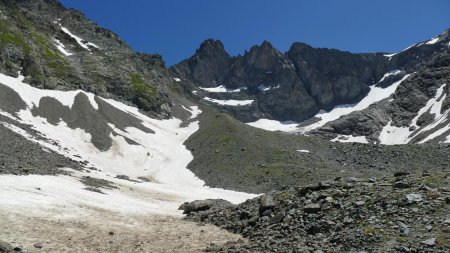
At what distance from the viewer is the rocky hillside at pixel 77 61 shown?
A: 386 feet

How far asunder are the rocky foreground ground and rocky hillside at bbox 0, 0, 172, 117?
95.5m

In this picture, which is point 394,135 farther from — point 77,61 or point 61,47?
point 61,47

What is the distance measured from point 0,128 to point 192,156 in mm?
38923

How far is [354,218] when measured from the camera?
2277 centimetres

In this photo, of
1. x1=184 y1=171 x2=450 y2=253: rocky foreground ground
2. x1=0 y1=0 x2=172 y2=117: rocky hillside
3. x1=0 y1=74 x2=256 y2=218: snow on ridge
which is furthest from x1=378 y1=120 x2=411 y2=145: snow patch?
x1=184 y1=171 x2=450 y2=253: rocky foreground ground

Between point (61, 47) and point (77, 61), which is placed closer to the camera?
point (77, 61)

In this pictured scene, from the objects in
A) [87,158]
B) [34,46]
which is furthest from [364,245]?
[34,46]

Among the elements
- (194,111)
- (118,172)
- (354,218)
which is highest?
(194,111)

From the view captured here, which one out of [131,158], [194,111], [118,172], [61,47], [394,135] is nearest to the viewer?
[118,172]

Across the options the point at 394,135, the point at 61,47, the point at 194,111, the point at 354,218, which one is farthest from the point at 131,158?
the point at 394,135

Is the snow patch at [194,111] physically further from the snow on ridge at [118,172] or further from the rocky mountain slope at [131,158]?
the rocky mountain slope at [131,158]

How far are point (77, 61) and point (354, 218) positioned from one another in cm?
13581

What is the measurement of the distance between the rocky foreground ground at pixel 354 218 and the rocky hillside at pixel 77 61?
313ft

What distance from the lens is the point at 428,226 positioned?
1970 centimetres
